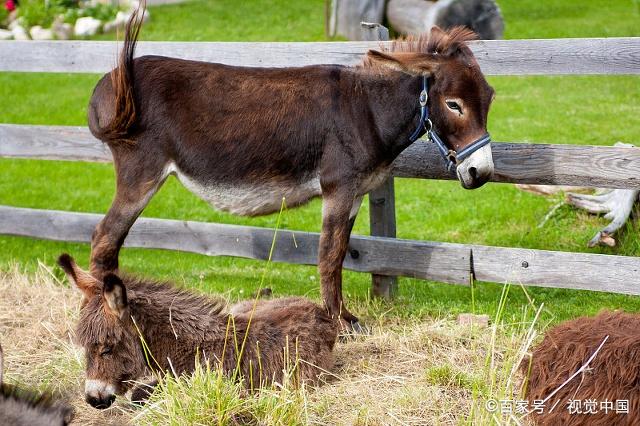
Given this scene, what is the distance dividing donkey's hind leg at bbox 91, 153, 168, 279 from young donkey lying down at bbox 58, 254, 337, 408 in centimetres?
84

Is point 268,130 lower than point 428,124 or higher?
lower

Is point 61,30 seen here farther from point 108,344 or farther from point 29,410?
point 29,410

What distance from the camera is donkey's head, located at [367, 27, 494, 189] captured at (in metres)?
5.20

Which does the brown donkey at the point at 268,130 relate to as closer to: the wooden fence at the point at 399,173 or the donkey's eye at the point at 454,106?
the donkey's eye at the point at 454,106

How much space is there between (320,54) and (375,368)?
93.8 inches

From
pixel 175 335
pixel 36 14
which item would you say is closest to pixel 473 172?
pixel 175 335

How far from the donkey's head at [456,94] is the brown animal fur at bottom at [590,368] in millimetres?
1185

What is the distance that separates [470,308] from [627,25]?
35.1 ft

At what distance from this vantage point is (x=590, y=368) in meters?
4.04

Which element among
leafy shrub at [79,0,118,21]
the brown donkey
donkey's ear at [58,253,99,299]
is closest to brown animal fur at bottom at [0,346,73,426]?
donkey's ear at [58,253,99,299]

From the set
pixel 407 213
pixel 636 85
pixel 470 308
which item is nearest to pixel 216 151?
pixel 470 308

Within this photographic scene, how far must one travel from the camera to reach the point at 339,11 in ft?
49.4

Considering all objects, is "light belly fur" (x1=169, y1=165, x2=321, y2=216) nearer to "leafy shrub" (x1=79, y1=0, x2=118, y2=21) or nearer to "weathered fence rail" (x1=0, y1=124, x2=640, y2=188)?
"weathered fence rail" (x1=0, y1=124, x2=640, y2=188)

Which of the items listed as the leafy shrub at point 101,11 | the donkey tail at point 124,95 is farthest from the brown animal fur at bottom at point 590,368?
the leafy shrub at point 101,11
